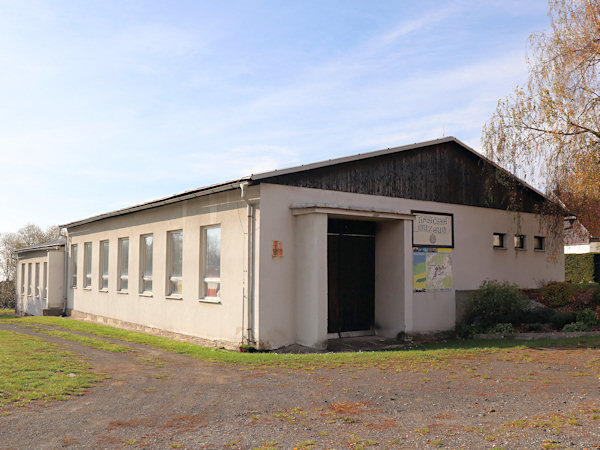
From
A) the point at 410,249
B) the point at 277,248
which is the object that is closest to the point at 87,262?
the point at 277,248

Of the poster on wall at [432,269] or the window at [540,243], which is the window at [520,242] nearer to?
the window at [540,243]

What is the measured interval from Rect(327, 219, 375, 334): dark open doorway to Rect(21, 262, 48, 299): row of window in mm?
17398

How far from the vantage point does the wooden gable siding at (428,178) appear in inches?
512

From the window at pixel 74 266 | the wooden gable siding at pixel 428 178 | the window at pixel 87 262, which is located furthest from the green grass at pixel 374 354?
the window at pixel 74 266

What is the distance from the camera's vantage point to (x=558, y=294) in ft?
51.6

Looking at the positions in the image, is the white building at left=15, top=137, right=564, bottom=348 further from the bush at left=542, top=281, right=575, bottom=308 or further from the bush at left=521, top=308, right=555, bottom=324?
the bush at left=521, top=308, right=555, bottom=324

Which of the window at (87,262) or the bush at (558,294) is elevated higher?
the window at (87,262)

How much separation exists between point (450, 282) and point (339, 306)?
12.3 ft

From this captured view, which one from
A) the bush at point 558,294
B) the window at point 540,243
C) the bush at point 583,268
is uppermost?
the window at point 540,243

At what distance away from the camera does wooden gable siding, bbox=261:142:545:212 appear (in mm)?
13000

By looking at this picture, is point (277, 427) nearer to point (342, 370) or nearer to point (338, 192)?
point (342, 370)

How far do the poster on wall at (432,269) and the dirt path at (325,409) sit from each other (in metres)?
4.68

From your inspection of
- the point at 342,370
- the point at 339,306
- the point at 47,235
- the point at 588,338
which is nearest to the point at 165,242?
the point at 339,306

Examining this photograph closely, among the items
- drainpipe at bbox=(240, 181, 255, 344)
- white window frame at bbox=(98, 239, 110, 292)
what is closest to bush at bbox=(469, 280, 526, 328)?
drainpipe at bbox=(240, 181, 255, 344)
